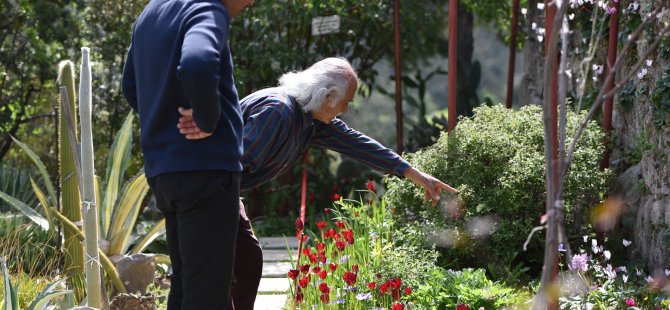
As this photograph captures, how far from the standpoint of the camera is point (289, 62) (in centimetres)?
737

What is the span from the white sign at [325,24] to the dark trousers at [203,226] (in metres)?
4.55

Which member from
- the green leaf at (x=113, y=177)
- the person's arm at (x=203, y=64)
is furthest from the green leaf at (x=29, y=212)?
the person's arm at (x=203, y=64)

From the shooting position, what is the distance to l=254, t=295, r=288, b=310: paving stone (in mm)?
4402

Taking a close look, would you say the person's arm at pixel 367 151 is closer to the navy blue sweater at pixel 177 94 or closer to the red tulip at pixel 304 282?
the red tulip at pixel 304 282

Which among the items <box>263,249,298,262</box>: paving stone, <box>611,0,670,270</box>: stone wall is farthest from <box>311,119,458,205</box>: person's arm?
<box>263,249,298,262</box>: paving stone

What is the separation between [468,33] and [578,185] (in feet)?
17.5

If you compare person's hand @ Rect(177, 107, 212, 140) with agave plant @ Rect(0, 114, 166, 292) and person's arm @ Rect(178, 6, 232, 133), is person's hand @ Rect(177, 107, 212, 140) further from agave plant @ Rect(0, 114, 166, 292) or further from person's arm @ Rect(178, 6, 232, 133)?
agave plant @ Rect(0, 114, 166, 292)

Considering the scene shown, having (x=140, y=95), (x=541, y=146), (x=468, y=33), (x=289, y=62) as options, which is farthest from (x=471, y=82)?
(x=140, y=95)

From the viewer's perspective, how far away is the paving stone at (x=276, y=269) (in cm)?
526

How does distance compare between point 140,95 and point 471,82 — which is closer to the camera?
point 140,95

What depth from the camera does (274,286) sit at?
4957 millimetres

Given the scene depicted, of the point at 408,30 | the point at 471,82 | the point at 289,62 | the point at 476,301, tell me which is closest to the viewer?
the point at 476,301

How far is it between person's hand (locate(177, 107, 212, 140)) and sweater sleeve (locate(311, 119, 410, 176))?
97 centimetres

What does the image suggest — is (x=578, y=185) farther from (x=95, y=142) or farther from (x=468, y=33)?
(x=468, y=33)
